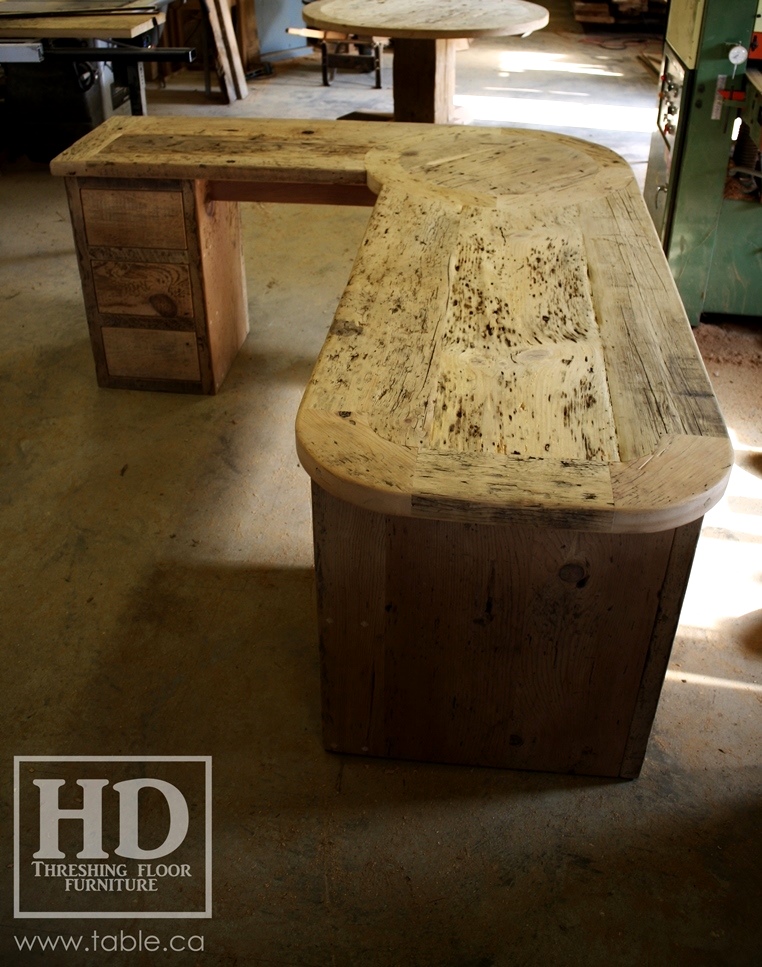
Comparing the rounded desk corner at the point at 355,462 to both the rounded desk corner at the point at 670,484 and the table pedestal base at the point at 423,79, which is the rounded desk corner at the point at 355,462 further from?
the table pedestal base at the point at 423,79

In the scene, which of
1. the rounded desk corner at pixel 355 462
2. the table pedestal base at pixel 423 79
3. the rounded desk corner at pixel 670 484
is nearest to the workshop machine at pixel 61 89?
the table pedestal base at pixel 423 79

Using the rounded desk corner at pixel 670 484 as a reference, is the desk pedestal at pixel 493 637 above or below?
below

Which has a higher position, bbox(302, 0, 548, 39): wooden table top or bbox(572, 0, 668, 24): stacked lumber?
bbox(302, 0, 548, 39): wooden table top

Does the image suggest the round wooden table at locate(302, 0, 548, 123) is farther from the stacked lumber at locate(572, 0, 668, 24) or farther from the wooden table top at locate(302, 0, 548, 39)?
the stacked lumber at locate(572, 0, 668, 24)

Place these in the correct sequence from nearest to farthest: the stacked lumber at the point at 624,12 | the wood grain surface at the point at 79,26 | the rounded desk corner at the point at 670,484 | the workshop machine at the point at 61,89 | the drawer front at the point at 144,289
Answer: the rounded desk corner at the point at 670,484, the drawer front at the point at 144,289, the wood grain surface at the point at 79,26, the workshop machine at the point at 61,89, the stacked lumber at the point at 624,12

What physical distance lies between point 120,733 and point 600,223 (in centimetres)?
163

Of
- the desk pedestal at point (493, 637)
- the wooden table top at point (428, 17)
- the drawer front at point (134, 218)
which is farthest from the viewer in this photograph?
the wooden table top at point (428, 17)

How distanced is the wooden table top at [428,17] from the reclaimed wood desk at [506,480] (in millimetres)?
2157

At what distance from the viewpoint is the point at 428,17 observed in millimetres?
4336

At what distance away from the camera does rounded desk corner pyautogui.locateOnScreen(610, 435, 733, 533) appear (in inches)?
53.4

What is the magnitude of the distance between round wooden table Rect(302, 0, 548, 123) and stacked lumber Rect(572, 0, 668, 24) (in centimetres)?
386

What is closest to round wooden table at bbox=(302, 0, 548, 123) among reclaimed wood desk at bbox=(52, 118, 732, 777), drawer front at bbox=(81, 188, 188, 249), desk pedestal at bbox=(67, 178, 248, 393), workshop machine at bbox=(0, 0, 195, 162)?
workshop machine at bbox=(0, 0, 195, 162)

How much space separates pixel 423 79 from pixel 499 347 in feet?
12.1

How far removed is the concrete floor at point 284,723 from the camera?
1.55 meters
